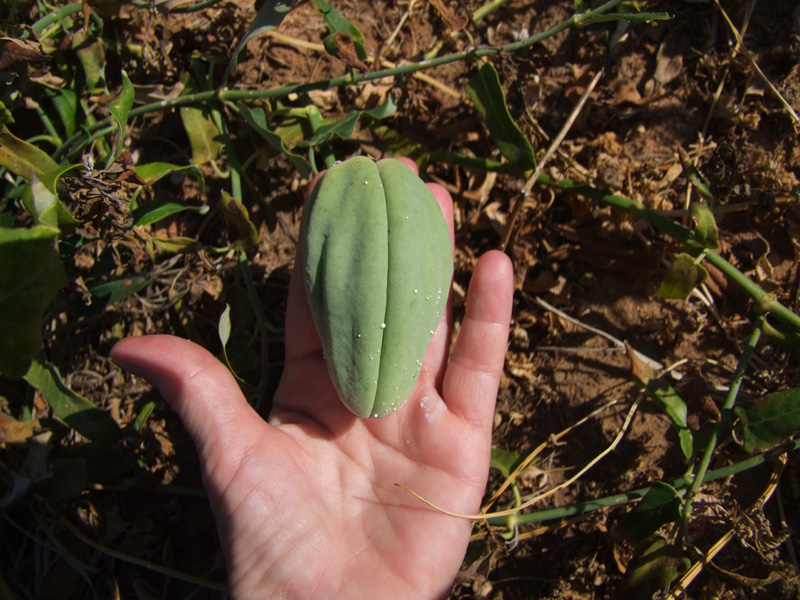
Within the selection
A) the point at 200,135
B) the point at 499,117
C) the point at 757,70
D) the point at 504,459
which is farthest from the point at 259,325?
the point at 757,70

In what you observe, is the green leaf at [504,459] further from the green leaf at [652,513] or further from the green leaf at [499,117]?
the green leaf at [499,117]

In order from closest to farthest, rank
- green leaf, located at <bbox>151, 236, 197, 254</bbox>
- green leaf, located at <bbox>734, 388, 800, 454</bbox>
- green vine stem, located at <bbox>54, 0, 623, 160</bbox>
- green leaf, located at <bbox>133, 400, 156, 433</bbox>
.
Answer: green leaf, located at <bbox>734, 388, 800, 454</bbox>, green vine stem, located at <bbox>54, 0, 623, 160</bbox>, green leaf, located at <bbox>151, 236, 197, 254</bbox>, green leaf, located at <bbox>133, 400, 156, 433</bbox>

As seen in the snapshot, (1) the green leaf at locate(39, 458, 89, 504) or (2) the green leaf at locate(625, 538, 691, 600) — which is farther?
(1) the green leaf at locate(39, 458, 89, 504)

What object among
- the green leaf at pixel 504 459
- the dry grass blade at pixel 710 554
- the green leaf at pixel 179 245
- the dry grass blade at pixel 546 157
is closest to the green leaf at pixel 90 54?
the green leaf at pixel 179 245

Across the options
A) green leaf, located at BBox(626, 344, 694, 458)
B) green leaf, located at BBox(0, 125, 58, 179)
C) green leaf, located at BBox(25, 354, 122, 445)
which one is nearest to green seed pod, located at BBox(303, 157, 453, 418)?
green leaf, located at BBox(0, 125, 58, 179)

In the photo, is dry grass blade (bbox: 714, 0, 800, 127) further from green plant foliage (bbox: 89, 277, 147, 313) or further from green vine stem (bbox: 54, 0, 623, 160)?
green plant foliage (bbox: 89, 277, 147, 313)

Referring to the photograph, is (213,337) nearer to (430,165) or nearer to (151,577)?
(151,577)
